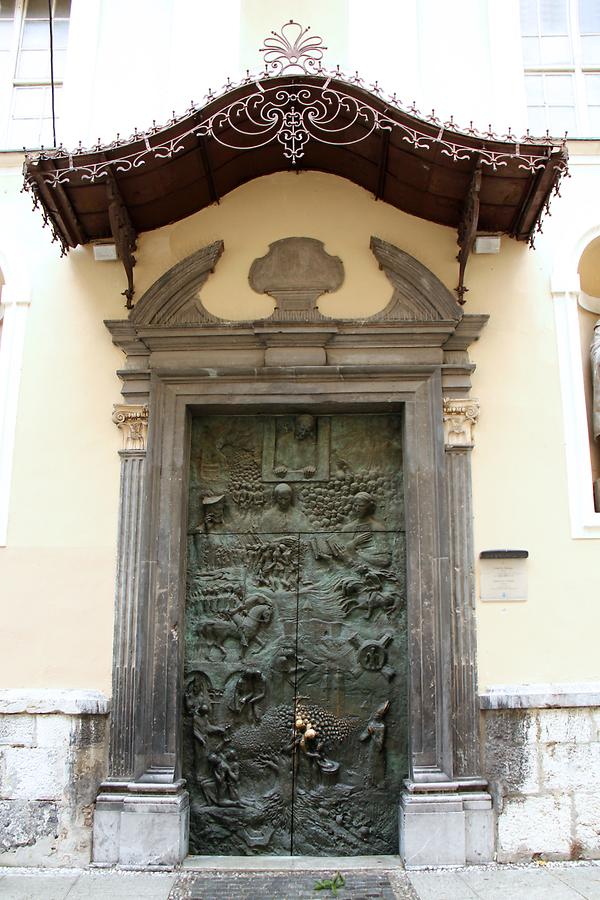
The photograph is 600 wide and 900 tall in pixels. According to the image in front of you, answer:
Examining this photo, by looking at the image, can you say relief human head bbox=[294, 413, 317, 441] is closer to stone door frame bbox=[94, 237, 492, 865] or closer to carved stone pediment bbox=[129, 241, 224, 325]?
stone door frame bbox=[94, 237, 492, 865]

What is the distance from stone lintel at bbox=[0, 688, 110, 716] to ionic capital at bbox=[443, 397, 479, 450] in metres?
3.16

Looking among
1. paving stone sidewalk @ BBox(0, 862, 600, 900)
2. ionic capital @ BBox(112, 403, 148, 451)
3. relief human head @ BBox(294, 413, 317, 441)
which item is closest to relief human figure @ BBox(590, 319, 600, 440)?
relief human head @ BBox(294, 413, 317, 441)

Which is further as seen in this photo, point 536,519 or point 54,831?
point 536,519

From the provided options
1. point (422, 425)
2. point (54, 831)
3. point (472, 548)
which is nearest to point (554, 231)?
point (422, 425)

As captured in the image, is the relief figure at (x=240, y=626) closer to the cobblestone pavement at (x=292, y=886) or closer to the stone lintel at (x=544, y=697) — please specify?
the cobblestone pavement at (x=292, y=886)

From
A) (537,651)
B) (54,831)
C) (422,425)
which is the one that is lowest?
(54,831)

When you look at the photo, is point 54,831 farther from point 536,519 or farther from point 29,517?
point 536,519

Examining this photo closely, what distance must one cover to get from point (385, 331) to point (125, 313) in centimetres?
206

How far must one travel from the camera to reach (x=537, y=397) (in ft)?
20.2

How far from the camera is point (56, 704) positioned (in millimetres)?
5668

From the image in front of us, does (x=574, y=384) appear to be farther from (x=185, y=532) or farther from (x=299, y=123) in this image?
(x=185, y=532)

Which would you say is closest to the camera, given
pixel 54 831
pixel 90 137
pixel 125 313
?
pixel 54 831

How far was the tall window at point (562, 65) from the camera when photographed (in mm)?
7066

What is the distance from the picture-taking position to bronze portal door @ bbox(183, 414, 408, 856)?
19.1 feet
